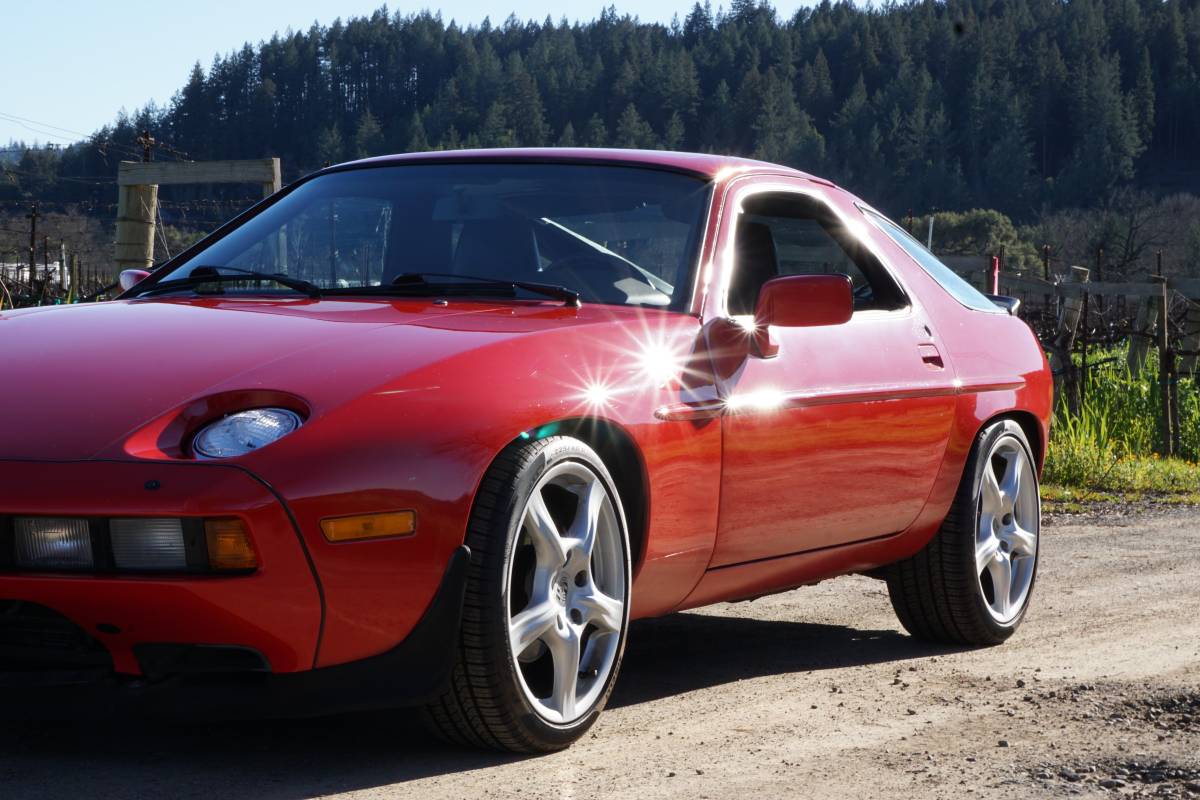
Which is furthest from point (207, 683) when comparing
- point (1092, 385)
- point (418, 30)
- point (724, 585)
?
point (418, 30)

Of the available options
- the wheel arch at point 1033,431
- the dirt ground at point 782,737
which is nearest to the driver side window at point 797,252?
the wheel arch at point 1033,431

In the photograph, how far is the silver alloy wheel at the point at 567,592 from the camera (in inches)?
138

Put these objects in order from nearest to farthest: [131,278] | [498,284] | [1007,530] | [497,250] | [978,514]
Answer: [498,284], [497,250], [131,278], [978,514], [1007,530]

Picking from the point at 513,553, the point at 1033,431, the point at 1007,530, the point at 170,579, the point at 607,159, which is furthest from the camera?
the point at 1033,431

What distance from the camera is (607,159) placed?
4633 mm

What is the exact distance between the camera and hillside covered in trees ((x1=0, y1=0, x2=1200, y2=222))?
452 feet

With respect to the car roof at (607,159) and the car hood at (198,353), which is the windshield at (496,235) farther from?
the car hood at (198,353)

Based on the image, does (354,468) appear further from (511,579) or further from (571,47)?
(571,47)

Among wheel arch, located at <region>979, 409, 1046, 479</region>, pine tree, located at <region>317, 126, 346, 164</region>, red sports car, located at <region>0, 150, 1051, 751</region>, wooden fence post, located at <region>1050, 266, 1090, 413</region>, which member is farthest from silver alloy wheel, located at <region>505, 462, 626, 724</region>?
pine tree, located at <region>317, 126, 346, 164</region>

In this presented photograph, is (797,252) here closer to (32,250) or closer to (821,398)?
(821,398)

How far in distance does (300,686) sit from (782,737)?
121 centimetres

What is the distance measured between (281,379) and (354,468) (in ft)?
0.96

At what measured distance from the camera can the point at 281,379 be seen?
10.7ft

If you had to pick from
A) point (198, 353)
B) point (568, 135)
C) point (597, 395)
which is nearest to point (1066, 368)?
point (597, 395)
